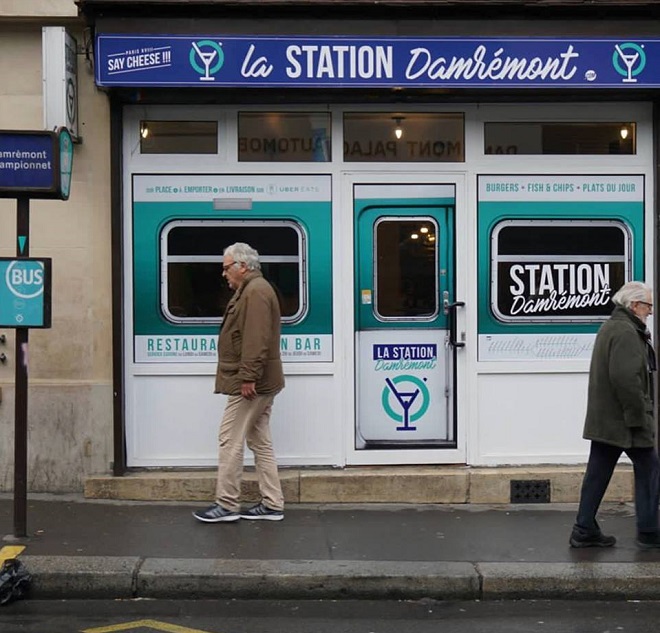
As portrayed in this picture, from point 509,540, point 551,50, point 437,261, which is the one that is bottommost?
point 509,540

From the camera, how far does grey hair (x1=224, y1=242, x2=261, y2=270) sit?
7398mm

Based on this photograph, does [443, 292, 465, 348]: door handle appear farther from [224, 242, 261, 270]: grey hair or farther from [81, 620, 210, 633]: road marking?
[81, 620, 210, 633]: road marking

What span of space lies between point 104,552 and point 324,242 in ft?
9.42

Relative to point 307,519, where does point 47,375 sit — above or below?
above

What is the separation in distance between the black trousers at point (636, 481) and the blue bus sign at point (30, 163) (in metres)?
3.80

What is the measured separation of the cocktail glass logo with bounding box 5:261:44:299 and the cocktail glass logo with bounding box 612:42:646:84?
4.30 meters

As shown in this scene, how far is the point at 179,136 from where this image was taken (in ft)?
26.9

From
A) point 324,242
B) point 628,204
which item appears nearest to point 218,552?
point 324,242

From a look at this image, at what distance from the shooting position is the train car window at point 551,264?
8.30 meters

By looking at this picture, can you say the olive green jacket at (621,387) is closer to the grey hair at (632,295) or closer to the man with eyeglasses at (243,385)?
the grey hair at (632,295)

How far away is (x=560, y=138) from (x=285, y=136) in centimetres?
212

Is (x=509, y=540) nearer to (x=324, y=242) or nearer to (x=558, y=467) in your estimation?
(x=558, y=467)

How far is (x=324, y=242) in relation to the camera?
8195mm

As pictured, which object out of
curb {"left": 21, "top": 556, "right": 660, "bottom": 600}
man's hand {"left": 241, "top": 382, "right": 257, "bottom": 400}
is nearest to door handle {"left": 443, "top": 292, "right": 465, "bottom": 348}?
man's hand {"left": 241, "top": 382, "right": 257, "bottom": 400}
